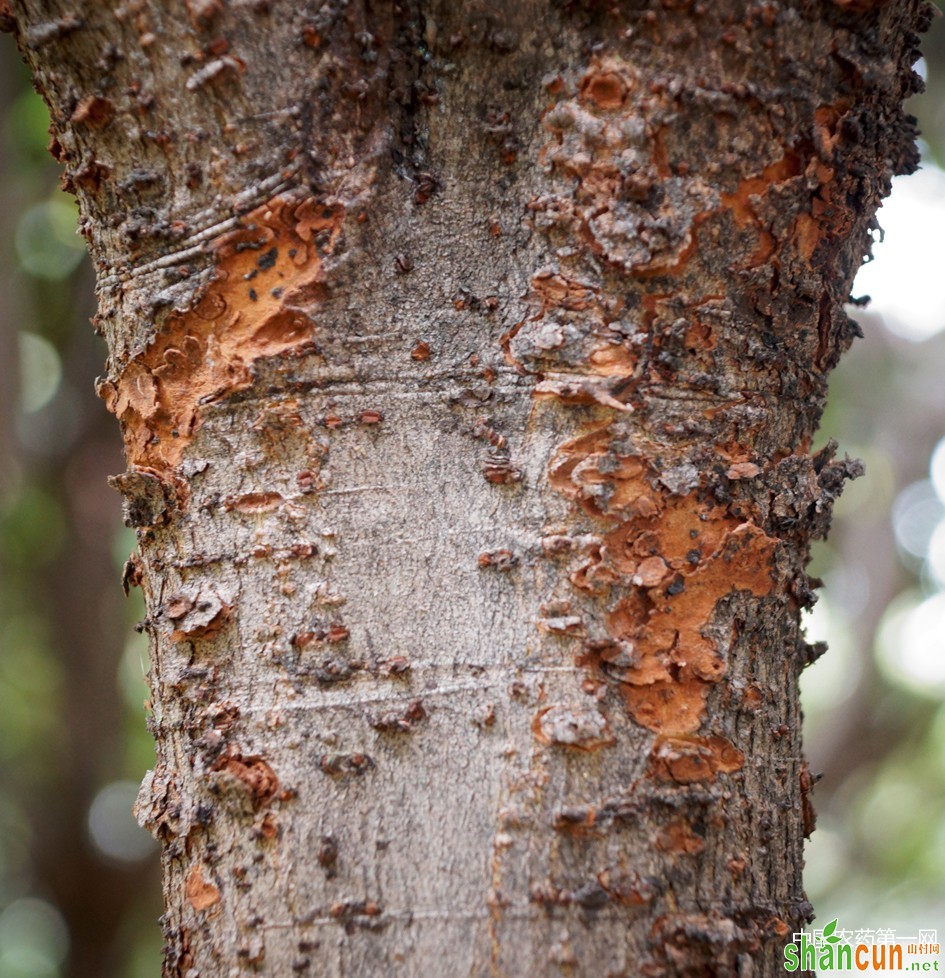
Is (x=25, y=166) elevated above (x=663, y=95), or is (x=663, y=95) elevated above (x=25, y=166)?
(x=25, y=166)

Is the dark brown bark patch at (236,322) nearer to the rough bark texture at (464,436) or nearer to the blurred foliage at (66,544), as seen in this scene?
the rough bark texture at (464,436)

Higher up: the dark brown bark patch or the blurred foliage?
the blurred foliage

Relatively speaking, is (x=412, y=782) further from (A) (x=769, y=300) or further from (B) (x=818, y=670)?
(B) (x=818, y=670)

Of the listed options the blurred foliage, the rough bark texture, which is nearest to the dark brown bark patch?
the rough bark texture

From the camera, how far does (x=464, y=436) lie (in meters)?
0.87

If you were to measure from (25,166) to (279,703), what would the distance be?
12.0ft

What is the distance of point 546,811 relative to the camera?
31.9 inches

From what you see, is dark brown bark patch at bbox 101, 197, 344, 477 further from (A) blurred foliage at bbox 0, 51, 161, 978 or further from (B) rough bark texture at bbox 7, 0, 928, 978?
(A) blurred foliage at bbox 0, 51, 161, 978

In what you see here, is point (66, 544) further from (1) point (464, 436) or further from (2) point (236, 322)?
(1) point (464, 436)

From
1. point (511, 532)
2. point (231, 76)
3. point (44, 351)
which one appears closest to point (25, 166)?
point (44, 351)

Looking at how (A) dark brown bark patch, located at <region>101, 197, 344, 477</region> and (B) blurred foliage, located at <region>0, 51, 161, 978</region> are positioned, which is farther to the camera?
(B) blurred foliage, located at <region>0, 51, 161, 978</region>

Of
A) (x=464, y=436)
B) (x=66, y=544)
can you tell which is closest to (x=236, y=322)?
(x=464, y=436)

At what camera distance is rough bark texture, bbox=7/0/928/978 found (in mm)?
824

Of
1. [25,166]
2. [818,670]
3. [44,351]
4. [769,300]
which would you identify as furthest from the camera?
[818,670]
